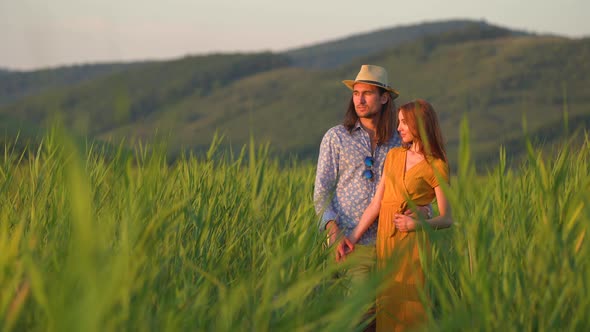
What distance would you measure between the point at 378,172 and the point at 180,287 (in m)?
1.58

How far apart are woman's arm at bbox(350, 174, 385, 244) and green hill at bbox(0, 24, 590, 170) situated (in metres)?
30.7

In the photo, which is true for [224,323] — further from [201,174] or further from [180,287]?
[201,174]

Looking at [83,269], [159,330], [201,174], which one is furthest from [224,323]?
[201,174]

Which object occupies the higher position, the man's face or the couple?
the man's face

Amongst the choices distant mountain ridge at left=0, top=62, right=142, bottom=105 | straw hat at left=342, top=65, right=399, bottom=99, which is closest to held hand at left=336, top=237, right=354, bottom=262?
straw hat at left=342, top=65, right=399, bottom=99

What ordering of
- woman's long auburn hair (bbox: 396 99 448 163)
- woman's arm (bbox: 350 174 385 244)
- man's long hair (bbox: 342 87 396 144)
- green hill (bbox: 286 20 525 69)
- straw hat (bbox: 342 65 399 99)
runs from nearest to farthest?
woman's long auburn hair (bbox: 396 99 448 163) → woman's arm (bbox: 350 174 385 244) → straw hat (bbox: 342 65 399 99) → man's long hair (bbox: 342 87 396 144) → green hill (bbox: 286 20 525 69)

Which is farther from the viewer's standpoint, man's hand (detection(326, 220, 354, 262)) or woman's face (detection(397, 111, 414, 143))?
man's hand (detection(326, 220, 354, 262))

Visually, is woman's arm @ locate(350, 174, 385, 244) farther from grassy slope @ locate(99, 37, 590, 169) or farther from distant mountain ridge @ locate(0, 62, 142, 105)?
distant mountain ridge @ locate(0, 62, 142, 105)

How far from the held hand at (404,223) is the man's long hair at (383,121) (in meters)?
0.54

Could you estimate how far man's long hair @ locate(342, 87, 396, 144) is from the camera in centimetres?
376

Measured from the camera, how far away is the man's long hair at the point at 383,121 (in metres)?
3.76

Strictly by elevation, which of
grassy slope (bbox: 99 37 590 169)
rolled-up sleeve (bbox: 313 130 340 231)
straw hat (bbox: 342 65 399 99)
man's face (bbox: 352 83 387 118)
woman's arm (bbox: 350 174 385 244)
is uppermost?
straw hat (bbox: 342 65 399 99)

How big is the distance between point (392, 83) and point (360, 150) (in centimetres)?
6169

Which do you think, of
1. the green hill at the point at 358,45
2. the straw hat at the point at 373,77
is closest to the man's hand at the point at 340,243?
the straw hat at the point at 373,77
